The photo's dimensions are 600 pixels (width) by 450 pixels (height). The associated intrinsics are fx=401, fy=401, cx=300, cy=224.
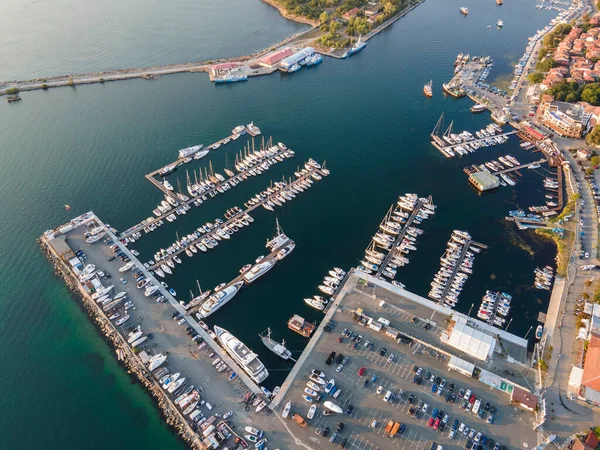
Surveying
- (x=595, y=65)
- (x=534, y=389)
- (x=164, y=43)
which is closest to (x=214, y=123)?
(x=164, y=43)

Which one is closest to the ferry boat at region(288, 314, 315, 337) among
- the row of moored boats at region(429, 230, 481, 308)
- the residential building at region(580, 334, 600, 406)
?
the row of moored boats at region(429, 230, 481, 308)

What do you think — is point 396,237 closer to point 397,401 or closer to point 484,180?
point 484,180

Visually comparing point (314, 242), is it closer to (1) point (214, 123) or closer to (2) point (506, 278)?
(2) point (506, 278)

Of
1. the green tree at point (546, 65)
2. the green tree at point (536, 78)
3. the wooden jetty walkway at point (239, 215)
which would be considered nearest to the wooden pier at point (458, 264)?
the wooden jetty walkway at point (239, 215)

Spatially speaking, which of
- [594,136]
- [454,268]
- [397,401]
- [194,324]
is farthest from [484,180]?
[194,324]

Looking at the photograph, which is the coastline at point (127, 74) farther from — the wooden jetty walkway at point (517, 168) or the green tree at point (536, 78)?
the wooden jetty walkway at point (517, 168)
